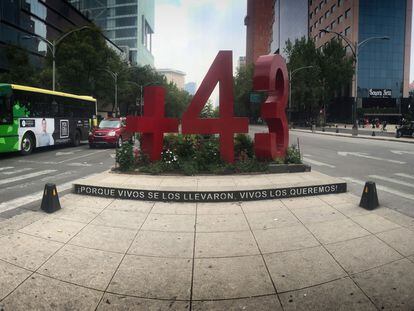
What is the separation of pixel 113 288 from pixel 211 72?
28.8 ft

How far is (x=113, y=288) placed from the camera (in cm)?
429

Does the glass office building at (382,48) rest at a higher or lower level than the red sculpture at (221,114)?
higher

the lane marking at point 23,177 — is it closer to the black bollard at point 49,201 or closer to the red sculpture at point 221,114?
the black bollard at point 49,201

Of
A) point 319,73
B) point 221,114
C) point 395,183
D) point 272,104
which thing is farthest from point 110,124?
point 319,73

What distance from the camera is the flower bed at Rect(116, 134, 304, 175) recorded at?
37.1 feet

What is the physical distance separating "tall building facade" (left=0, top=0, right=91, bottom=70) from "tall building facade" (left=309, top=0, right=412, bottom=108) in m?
51.0

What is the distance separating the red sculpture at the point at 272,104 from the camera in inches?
478

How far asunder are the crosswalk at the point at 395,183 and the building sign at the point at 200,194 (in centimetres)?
231

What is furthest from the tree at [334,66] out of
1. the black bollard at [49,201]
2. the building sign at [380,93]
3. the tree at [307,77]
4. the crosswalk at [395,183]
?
the black bollard at [49,201]

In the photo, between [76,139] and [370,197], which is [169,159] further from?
[76,139]

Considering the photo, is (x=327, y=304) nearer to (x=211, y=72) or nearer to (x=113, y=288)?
(x=113, y=288)

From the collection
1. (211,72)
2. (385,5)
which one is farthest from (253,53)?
(211,72)

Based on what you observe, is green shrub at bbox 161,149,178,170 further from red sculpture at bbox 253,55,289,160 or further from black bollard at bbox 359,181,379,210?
black bollard at bbox 359,181,379,210

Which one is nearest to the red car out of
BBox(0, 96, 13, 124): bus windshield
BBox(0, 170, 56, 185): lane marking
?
BBox(0, 96, 13, 124): bus windshield
